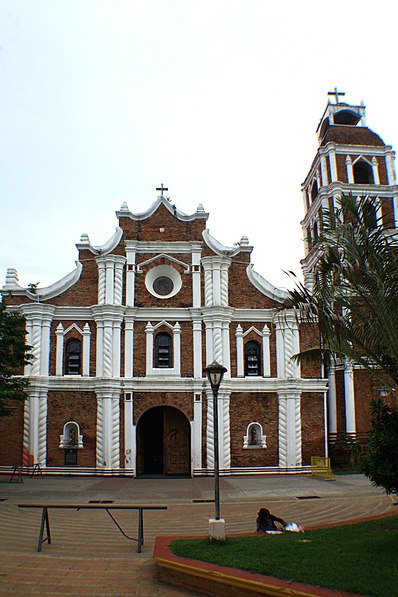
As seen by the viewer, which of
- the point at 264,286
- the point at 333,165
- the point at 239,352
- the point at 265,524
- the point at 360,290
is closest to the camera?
the point at 360,290

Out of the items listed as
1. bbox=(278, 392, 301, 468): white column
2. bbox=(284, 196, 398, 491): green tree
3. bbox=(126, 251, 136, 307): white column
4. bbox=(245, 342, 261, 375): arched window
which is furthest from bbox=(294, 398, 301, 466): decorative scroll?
bbox=(284, 196, 398, 491): green tree

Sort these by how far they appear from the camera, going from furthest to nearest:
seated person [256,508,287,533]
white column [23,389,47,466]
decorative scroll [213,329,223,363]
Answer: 1. decorative scroll [213,329,223,363]
2. white column [23,389,47,466]
3. seated person [256,508,287,533]

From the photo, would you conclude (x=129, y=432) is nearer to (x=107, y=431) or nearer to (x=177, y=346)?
(x=107, y=431)

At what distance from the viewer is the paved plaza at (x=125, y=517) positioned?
881 centimetres

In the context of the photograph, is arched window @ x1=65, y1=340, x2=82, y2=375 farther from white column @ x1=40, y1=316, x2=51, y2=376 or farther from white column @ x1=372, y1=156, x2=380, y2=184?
white column @ x1=372, y1=156, x2=380, y2=184

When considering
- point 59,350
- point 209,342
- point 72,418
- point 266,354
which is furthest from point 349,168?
point 72,418

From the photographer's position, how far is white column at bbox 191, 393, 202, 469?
23.7 metres

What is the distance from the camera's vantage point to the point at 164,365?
2505 cm

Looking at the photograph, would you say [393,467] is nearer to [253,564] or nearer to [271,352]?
[253,564]

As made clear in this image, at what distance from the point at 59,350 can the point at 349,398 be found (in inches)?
553

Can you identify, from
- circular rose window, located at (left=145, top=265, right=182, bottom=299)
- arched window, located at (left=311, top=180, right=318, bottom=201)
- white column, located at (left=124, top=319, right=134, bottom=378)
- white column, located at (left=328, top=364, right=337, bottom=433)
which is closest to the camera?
white column, located at (left=124, top=319, right=134, bottom=378)

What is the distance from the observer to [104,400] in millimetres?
23938

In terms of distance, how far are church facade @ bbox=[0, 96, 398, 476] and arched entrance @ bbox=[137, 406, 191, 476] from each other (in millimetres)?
48

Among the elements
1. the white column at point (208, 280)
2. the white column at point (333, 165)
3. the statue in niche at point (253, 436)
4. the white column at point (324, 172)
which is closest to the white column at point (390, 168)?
the white column at point (333, 165)
